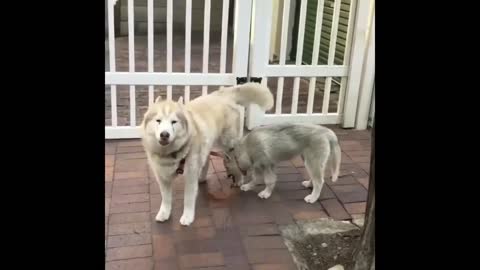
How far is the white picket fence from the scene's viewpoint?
4.03m

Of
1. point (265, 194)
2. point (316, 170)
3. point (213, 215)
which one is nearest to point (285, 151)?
point (316, 170)

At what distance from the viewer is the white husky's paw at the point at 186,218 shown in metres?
2.99

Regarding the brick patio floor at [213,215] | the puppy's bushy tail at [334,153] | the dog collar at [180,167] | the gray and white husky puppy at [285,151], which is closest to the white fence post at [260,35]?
the brick patio floor at [213,215]

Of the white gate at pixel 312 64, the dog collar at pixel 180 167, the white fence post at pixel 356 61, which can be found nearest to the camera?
the dog collar at pixel 180 167

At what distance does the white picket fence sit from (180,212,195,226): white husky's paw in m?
1.37

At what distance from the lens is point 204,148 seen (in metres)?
3.03

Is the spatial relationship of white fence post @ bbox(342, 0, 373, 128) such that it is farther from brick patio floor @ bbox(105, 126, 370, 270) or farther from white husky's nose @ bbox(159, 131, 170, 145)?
white husky's nose @ bbox(159, 131, 170, 145)

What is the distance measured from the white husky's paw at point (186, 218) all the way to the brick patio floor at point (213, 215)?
37 mm

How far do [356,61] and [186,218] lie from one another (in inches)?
93.4

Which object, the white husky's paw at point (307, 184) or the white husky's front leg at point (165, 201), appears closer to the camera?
the white husky's front leg at point (165, 201)

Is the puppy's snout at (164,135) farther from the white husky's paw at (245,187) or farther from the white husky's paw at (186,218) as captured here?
the white husky's paw at (245,187)
